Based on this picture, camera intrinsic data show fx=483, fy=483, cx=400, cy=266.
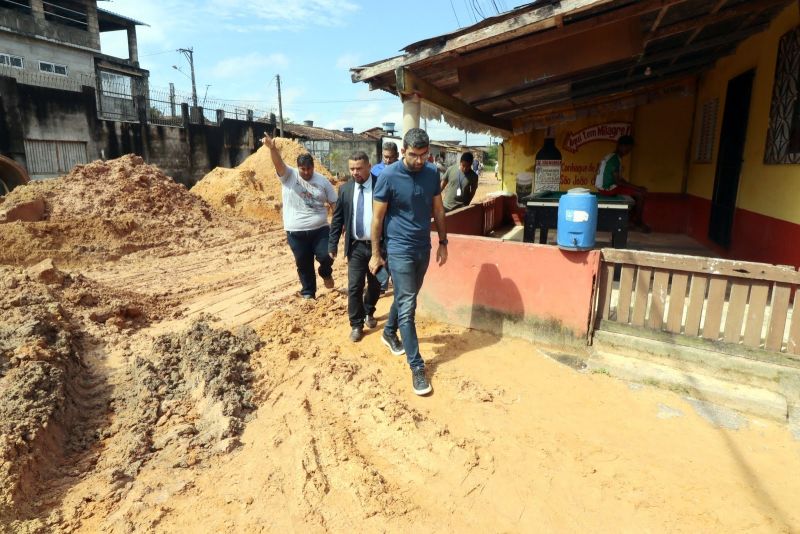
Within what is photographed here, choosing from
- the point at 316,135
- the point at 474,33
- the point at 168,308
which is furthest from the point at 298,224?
the point at 316,135

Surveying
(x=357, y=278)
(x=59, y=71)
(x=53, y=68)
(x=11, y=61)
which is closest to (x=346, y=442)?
(x=357, y=278)

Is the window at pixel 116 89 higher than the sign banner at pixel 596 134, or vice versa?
the window at pixel 116 89

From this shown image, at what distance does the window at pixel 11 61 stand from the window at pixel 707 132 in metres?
25.3

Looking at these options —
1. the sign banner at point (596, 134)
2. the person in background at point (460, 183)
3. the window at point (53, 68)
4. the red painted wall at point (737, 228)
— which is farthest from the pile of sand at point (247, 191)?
the window at point (53, 68)

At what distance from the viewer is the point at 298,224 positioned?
17.7ft

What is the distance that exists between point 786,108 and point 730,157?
1.70 m

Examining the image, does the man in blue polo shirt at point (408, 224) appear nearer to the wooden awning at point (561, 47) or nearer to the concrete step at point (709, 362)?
the wooden awning at point (561, 47)

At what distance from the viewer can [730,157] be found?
645 centimetres

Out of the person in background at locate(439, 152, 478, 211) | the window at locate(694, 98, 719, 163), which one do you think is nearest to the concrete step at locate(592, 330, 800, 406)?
the person in background at locate(439, 152, 478, 211)

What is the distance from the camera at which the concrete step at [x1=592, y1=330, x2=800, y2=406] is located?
340 centimetres

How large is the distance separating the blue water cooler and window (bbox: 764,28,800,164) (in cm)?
228

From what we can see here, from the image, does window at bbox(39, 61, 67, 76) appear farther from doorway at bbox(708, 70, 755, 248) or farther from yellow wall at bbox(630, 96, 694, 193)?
doorway at bbox(708, 70, 755, 248)

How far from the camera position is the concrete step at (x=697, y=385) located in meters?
3.30

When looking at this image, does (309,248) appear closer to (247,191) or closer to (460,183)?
(460,183)
